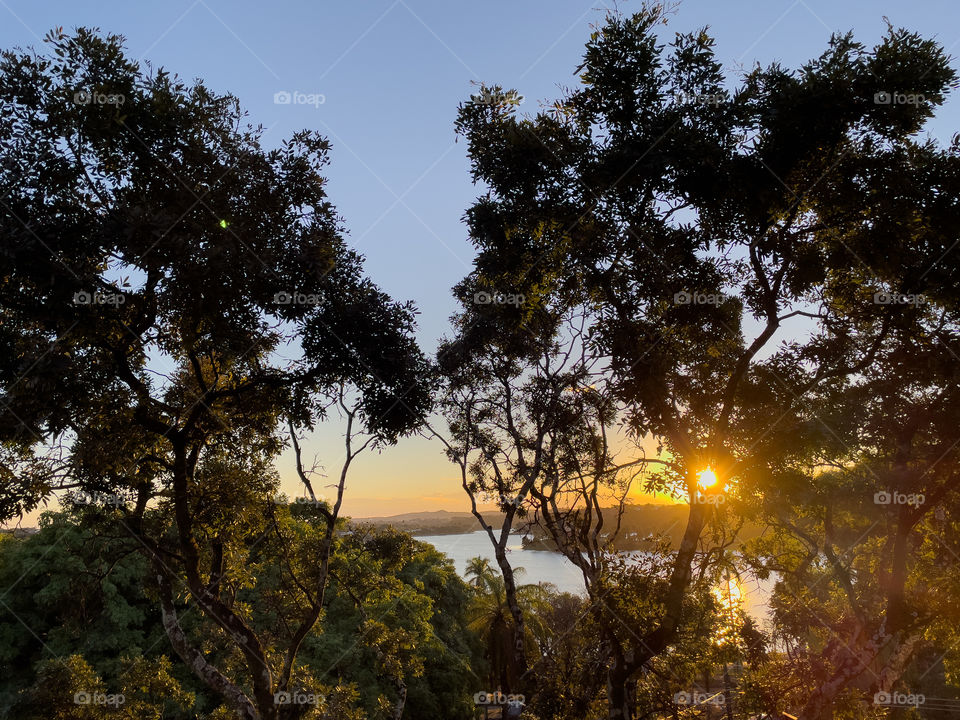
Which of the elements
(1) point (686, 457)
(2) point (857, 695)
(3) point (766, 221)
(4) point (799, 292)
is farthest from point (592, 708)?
(3) point (766, 221)

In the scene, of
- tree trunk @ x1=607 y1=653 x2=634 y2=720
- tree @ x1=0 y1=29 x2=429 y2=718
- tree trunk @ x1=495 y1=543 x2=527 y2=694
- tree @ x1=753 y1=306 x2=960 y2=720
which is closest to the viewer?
tree @ x1=0 y1=29 x2=429 y2=718

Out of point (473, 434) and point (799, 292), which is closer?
point (799, 292)

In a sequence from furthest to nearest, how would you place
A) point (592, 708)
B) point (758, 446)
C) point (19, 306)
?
1. point (758, 446)
2. point (592, 708)
3. point (19, 306)

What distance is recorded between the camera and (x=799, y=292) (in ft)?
35.3

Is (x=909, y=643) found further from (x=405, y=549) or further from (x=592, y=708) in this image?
(x=405, y=549)

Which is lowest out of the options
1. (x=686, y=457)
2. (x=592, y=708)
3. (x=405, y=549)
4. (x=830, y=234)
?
(x=592, y=708)

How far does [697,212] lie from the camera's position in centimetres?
1138

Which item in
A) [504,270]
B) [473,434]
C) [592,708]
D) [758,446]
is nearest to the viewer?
[504,270]

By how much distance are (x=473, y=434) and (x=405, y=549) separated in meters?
4.18

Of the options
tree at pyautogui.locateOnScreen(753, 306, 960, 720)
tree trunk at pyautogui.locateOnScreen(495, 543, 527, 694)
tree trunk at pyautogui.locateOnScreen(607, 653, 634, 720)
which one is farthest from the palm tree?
tree at pyautogui.locateOnScreen(753, 306, 960, 720)

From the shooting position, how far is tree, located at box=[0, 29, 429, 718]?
8.84m

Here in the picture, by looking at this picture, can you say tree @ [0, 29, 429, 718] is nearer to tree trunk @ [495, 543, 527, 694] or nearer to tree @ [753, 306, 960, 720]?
tree trunk @ [495, 543, 527, 694]

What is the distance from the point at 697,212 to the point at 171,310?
10027 mm

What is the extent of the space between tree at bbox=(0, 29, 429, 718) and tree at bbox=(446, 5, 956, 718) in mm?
3603
